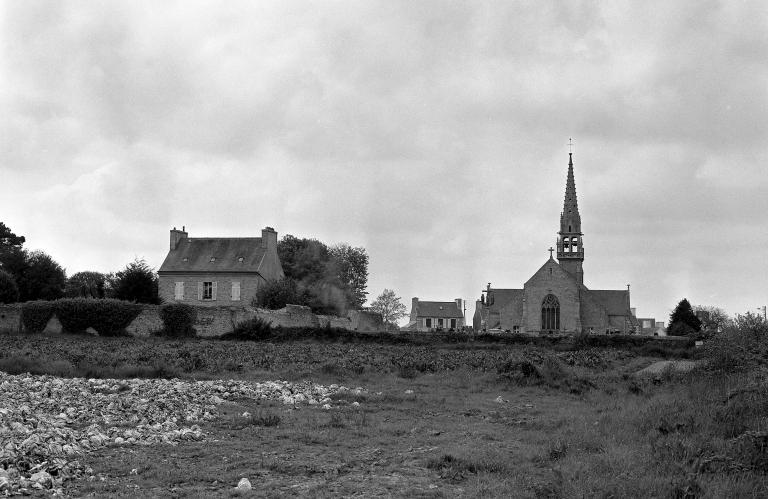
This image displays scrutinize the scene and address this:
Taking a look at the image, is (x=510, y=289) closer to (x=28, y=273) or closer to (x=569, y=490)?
(x=28, y=273)

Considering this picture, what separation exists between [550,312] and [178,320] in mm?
47010

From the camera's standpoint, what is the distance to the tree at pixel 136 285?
54438 millimetres

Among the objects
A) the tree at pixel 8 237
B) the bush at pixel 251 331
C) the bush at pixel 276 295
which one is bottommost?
the bush at pixel 251 331

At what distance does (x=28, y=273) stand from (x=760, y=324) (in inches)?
2345

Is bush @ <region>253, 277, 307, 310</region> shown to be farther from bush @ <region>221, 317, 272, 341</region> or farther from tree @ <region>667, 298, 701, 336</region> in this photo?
tree @ <region>667, 298, 701, 336</region>

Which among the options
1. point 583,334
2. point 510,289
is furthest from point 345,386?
point 510,289

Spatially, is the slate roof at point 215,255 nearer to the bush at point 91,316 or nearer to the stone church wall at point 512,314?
the bush at point 91,316

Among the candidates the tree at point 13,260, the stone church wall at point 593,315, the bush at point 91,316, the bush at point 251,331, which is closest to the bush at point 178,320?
the bush at point 91,316

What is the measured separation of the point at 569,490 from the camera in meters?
7.19

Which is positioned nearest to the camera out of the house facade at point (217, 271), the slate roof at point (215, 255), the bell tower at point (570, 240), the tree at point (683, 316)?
the house facade at point (217, 271)

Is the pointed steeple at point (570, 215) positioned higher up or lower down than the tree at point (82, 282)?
higher up

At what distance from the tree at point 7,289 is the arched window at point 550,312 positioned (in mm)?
51100

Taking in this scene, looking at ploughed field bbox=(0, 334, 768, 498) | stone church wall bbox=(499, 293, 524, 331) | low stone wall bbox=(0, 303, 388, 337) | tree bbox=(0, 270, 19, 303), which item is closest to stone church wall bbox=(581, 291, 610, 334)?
stone church wall bbox=(499, 293, 524, 331)

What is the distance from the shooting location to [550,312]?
80.1 meters
